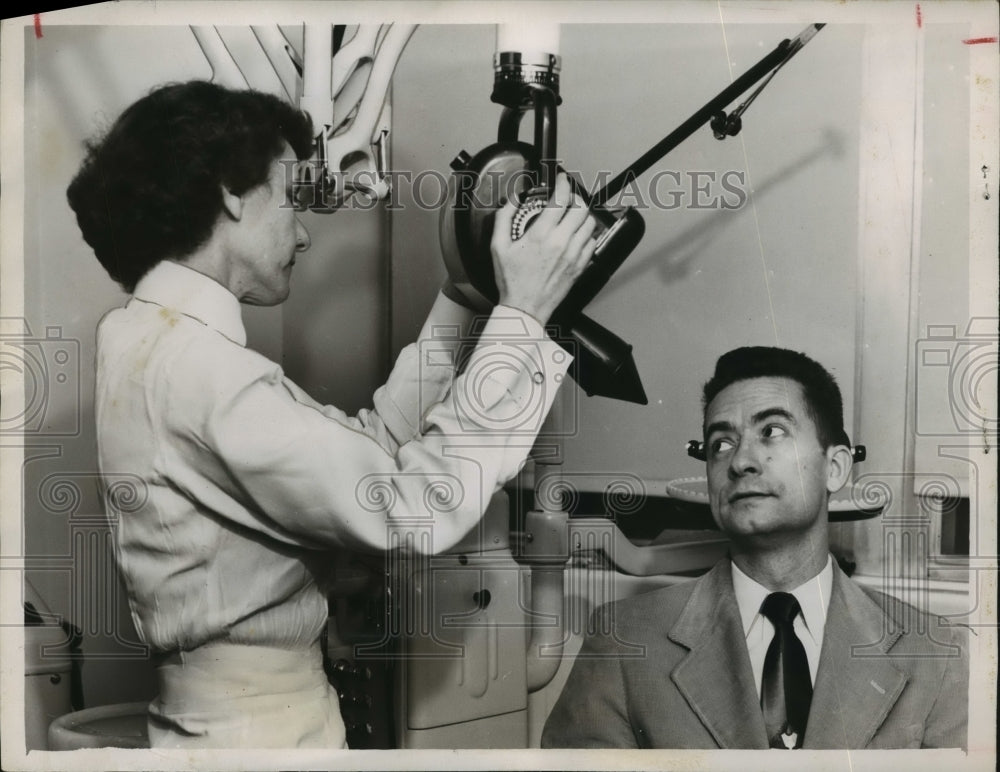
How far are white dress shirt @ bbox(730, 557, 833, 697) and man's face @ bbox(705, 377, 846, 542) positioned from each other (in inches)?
2.4

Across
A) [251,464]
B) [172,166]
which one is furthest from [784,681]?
[172,166]

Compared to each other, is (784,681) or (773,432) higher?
(773,432)

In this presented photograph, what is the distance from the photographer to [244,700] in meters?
1.34

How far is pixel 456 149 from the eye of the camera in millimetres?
1416

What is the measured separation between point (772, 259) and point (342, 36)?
0.62 metres

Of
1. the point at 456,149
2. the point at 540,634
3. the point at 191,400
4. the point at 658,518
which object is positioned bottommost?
the point at 540,634

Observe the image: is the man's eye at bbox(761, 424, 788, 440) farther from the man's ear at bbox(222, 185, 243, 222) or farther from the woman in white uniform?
the man's ear at bbox(222, 185, 243, 222)

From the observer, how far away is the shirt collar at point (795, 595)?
4.64ft

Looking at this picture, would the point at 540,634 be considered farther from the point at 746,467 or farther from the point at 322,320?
the point at 322,320

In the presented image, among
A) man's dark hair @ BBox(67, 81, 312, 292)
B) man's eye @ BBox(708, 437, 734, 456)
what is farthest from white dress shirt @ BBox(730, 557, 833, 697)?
man's dark hair @ BBox(67, 81, 312, 292)

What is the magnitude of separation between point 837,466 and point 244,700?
2.58 feet

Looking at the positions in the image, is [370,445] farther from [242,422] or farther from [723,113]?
[723,113]

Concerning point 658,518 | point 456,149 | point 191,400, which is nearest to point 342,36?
point 456,149

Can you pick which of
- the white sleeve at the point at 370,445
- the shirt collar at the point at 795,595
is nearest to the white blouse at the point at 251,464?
the white sleeve at the point at 370,445
